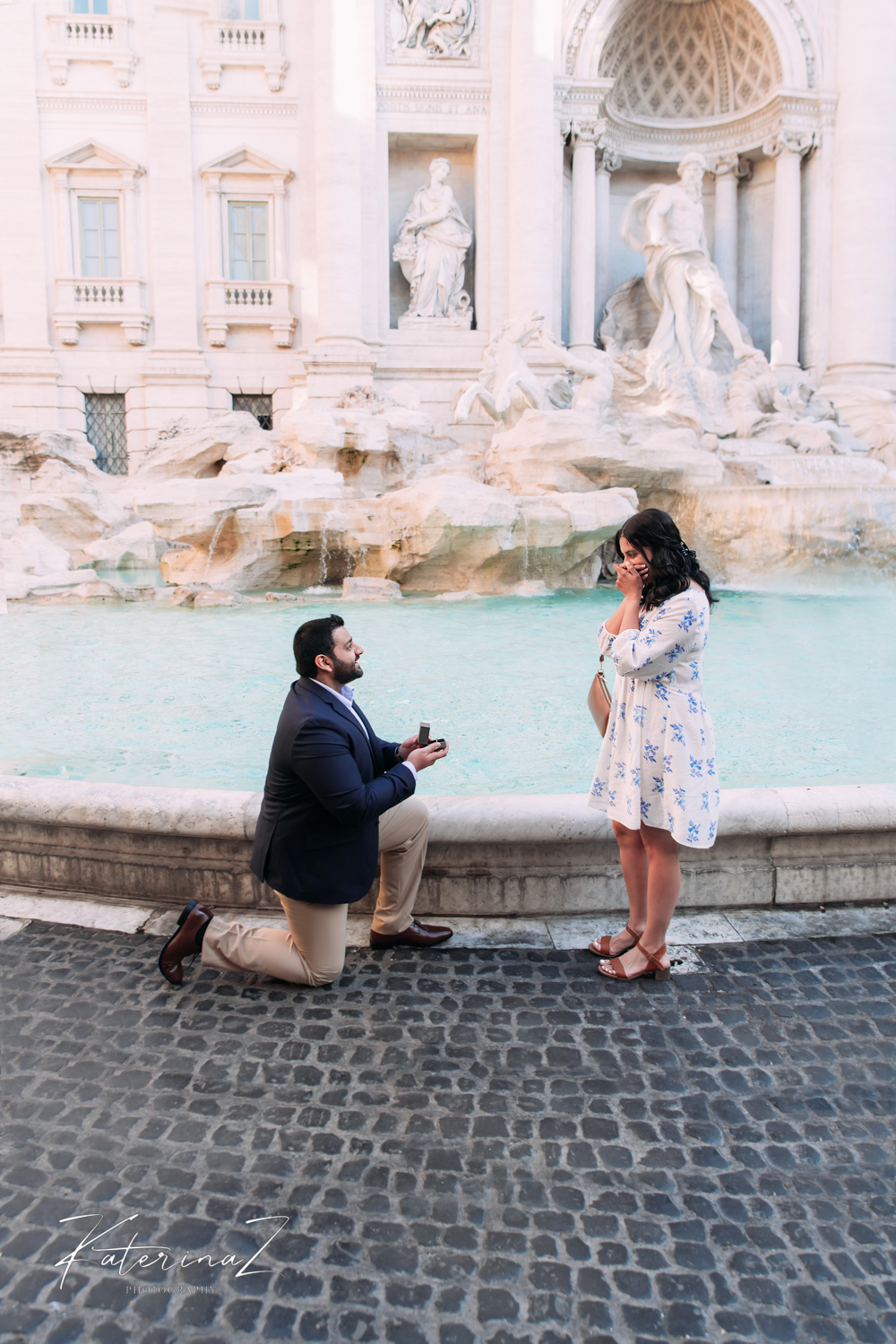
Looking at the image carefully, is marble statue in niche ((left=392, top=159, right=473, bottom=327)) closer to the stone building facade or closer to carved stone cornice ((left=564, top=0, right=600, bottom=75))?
the stone building facade

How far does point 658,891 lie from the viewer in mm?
2561

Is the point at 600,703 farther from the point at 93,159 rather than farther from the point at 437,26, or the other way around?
the point at 93,159

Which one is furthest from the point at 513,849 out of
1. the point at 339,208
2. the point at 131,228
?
the point at 131,228

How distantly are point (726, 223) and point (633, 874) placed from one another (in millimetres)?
17512

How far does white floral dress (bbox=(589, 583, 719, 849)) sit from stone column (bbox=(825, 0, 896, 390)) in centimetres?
1537

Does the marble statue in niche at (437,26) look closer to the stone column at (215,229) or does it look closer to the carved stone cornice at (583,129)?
the carved stone cornice at (583,129)

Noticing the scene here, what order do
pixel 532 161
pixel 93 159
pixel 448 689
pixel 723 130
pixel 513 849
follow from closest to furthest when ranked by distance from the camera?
pixel 513 849
pixel 448 689
pixel 532 161
pixel 93 159
pixel 723 130

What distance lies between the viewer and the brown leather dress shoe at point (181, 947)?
8.30ft

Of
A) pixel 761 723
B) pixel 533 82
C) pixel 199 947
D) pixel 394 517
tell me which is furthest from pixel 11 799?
pixel 533 82

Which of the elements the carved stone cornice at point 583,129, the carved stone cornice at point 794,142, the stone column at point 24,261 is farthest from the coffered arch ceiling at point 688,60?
the stone column at point 24,261

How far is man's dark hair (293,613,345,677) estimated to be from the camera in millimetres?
2545

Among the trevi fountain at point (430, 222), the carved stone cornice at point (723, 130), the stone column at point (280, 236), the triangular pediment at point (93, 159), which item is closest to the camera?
the trevi fountain at point (430, 222)

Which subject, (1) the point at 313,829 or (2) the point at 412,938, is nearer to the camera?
(1) the point at 313,829

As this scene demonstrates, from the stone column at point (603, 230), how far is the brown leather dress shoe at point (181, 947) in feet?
53.0
